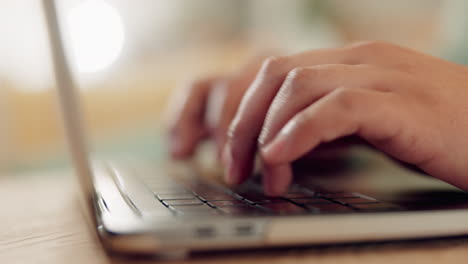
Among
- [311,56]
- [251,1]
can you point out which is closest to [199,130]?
[311,56]

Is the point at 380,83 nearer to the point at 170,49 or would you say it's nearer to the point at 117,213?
the point at 117,213

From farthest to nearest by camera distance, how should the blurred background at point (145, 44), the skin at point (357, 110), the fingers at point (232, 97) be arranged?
the blurred background at point (145, 44)
the fingers at point (232, 97)
the skin at point (357, 110)

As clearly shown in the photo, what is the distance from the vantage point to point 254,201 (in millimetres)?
410

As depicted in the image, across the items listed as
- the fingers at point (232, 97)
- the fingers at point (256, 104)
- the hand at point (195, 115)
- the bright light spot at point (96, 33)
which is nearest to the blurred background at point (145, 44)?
the bright light spot at point (96, 33)

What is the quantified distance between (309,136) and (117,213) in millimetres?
160

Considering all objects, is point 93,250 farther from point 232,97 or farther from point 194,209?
point 232,97

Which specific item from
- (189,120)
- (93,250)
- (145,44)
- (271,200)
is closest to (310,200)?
(271,200)

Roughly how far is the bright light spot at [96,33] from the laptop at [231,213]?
1.94 m

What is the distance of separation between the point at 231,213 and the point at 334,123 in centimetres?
12

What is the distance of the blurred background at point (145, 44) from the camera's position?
5.37 feet

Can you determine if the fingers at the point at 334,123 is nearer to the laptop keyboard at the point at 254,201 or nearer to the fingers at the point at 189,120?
the laptop keyboard at the point at 254,201

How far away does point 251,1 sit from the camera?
9.27 ft

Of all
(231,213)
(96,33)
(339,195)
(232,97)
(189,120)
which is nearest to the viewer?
(231,213)

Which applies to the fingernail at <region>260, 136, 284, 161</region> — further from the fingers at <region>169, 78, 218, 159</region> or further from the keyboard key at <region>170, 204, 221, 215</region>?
the fingers at <region>169, 78, 218, 159</region>
